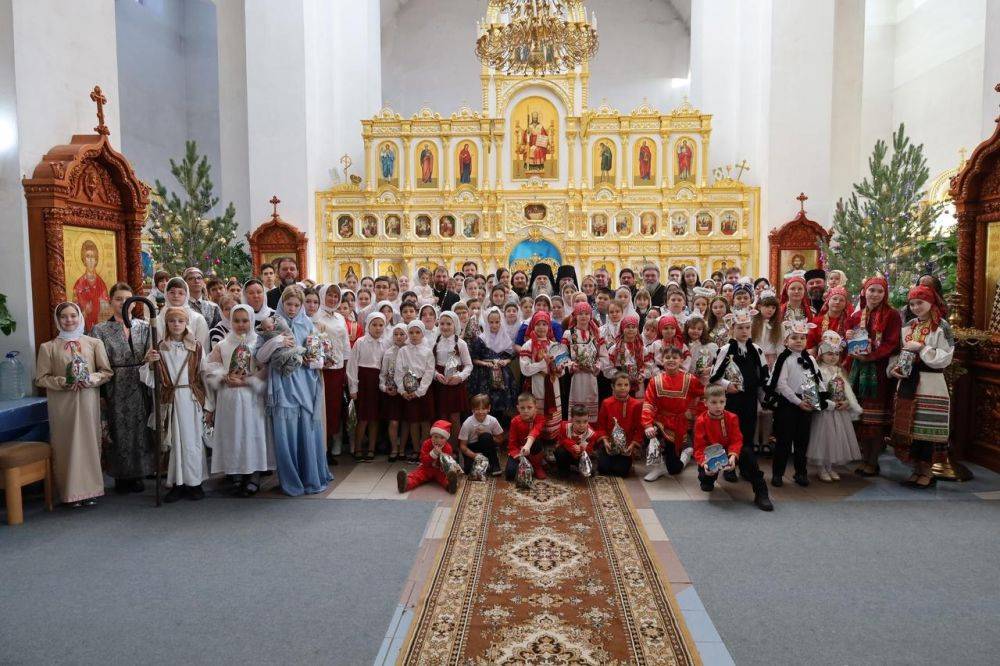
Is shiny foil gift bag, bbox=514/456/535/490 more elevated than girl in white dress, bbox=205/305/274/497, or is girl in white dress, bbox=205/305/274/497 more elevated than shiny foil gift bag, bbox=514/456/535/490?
girl in white dress, bbox=205/305/274/497

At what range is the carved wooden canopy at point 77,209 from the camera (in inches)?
225

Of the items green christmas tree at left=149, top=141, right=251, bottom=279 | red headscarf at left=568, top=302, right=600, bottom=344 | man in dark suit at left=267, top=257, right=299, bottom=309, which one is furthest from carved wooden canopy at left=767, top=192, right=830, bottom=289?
green christmas tree at left=149, top=141, right=251, bottom=279

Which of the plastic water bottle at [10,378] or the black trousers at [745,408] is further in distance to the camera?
the black trousers at [745,408]

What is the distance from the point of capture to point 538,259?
15.6m

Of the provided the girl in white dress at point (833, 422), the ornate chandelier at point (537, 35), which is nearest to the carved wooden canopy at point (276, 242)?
the ornate chandelier at point (537, 35)

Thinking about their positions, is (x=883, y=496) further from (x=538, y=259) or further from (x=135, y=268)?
(x=538, y=259)

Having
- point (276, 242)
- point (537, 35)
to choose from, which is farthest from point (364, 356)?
point (276, 242)

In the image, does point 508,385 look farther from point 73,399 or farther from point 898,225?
point 898,225

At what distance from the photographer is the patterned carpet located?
3162 mm

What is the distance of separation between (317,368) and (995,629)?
5.02 meters

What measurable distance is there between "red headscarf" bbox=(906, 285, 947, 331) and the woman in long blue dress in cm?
535

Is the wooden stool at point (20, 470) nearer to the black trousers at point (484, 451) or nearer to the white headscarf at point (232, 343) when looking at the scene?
the white headscarf at point (232, 343)

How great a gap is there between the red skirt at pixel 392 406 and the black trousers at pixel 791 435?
361cm

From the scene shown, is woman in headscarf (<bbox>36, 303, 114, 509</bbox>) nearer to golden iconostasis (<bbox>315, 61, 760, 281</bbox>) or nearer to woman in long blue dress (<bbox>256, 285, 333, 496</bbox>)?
woman in long blue dress (<bbox>256, 285, 333, 496</bbox>)
